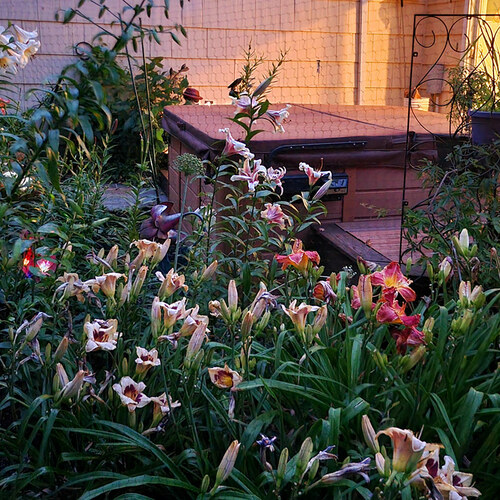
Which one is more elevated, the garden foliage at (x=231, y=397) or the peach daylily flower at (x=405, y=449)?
the peach daylily flower at (x=405, y=449)

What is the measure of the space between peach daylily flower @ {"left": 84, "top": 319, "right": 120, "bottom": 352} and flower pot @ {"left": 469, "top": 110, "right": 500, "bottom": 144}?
184 cm

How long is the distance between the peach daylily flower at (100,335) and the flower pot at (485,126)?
1836mm

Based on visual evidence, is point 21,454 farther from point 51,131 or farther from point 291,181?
point 291,181

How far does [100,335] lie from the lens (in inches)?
40.9

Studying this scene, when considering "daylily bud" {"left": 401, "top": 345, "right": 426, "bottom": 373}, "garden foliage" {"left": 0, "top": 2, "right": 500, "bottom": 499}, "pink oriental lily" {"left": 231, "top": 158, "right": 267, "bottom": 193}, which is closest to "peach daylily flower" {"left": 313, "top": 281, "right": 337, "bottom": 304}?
"garden foliage" {"left": 0, "top": 2, "right": 500, "bottom": 499}

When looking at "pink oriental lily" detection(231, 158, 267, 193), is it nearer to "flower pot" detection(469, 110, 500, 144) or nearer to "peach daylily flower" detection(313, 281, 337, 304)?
"peach daylily flower" detection(313, 281, 337, 304)

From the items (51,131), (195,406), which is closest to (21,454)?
(195,406)

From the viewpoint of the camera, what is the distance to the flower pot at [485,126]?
2.48m

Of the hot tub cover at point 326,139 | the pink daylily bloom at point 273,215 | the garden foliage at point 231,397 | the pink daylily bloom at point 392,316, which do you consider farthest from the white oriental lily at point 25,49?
the hot tub cover at point 326,139

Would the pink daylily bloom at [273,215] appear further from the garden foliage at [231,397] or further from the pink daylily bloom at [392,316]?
the pink daylily bloom at [392,316]

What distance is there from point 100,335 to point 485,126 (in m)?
1.94

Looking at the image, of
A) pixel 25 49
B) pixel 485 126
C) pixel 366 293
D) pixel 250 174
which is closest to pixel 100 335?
pixel 366 293

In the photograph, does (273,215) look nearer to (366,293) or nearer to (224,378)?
(366,293)

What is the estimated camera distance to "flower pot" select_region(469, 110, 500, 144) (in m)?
2.48
